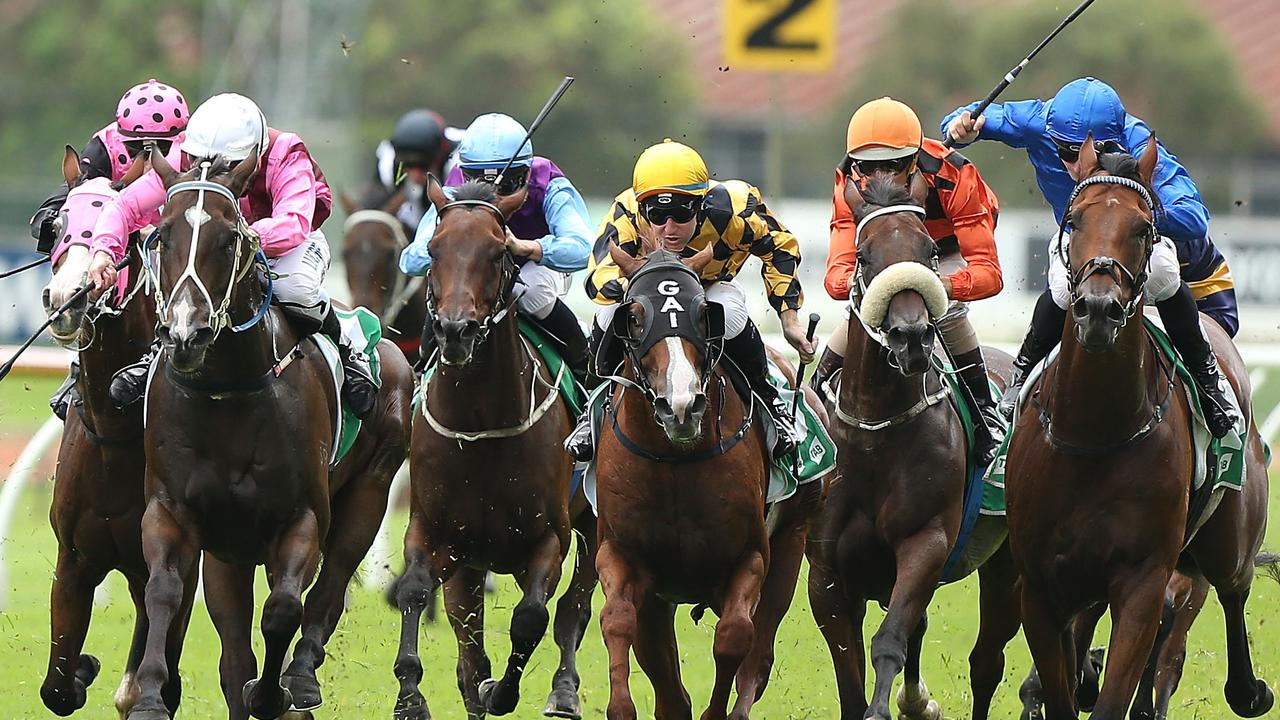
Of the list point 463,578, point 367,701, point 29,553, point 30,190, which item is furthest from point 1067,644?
point 30,190

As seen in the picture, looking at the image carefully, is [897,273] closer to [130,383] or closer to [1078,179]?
Answer: [1078,179]

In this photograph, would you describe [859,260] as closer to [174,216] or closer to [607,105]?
[174,216]

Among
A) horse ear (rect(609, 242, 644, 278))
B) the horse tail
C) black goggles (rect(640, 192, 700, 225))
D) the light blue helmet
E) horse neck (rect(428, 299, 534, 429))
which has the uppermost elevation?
the light blue helmet

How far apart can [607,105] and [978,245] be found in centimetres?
2157

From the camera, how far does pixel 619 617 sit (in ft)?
20.0

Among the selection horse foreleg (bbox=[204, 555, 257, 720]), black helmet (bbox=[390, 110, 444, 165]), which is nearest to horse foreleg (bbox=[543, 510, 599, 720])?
horse foreleg (bbox=[204, 555, 257, 720])

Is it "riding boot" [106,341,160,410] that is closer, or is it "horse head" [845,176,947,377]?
"horse head" [845,176,947,377]

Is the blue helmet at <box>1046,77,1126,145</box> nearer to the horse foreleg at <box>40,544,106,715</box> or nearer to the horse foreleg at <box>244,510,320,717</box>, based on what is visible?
the horse foreleg at <box>244,510,320,717</box>

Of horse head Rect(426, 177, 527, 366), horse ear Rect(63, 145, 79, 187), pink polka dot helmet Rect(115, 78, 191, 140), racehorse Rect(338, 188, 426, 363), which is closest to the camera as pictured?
horse head Rect(426, 177, 527, 366)

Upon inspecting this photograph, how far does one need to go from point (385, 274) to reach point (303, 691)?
441cm

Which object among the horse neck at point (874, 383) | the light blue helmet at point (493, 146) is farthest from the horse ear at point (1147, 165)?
the light blue helmet at point (493, 146)

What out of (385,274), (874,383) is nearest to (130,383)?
(874,383)

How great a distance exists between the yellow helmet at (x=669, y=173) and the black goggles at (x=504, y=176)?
0.78 metres

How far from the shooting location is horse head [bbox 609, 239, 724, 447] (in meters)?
5.81
